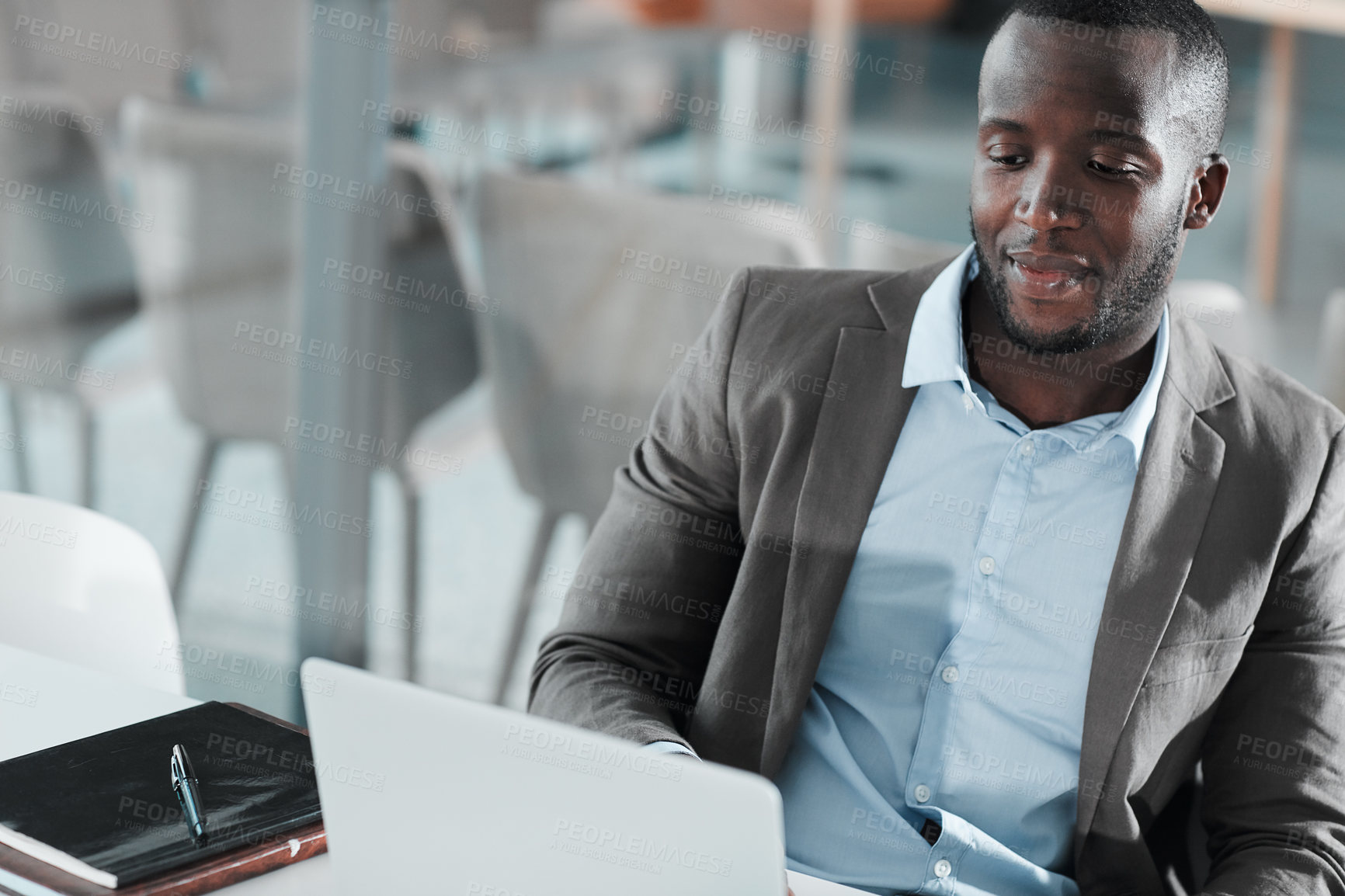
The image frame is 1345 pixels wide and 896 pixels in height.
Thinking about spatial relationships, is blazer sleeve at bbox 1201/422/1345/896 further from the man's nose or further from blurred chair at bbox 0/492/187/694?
blurred chair at bbox 0/492/187/694

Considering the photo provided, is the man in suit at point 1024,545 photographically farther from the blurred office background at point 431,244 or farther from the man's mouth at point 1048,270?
the blurred office background at point 431,244

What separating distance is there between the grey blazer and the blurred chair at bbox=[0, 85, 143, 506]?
1.73 m

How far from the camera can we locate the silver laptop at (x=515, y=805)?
Result: 2.74 feet

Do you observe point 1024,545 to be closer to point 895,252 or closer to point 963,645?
point 963,645

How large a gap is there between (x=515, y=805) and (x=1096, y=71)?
2.69 ft

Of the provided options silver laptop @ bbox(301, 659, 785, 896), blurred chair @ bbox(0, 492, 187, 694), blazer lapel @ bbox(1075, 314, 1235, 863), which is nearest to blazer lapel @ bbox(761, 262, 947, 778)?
blazer lapel @ bbox(1075, 314, 1235, 863)

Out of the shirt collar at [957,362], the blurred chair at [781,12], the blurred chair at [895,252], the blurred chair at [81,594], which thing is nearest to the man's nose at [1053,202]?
the shirt collar at [957,362]

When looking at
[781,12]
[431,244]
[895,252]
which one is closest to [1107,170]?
[895,252]

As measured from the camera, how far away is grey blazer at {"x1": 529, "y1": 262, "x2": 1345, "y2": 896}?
52.2 inches

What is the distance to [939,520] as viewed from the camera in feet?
4.60

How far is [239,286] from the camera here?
2.78m

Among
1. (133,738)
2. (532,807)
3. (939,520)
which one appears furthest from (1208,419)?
(133,738)

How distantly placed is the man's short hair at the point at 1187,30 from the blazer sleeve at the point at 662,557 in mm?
404

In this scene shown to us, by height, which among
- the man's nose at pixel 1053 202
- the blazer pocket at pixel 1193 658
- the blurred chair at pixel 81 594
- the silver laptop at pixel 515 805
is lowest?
the blurred chair at pixel 81 594
